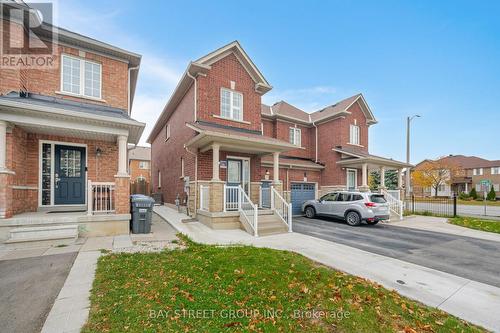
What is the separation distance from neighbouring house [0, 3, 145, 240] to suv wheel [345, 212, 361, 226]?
34.7 ft

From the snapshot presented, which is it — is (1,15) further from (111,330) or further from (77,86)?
(111,330)

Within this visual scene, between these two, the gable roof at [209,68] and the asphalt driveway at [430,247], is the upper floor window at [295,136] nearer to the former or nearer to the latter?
the gable roof at [209,68]

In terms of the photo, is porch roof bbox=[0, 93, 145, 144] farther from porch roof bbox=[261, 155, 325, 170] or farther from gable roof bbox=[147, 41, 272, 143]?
porch roof bbox=[261, 155, 325, 170]

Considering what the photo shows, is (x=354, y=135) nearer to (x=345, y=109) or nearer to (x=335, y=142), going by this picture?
(x=335, y=142)

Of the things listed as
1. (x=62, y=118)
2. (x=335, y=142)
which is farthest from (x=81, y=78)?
(x=335, y=142)

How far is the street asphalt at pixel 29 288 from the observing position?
3027mm

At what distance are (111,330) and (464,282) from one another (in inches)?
267

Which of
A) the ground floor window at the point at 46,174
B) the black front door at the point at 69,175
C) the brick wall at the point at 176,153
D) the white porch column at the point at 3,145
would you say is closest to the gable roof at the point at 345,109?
the brick wall at the point at 176,153

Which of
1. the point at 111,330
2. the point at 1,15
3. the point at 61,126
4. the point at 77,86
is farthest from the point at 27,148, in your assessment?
the point at 111,330

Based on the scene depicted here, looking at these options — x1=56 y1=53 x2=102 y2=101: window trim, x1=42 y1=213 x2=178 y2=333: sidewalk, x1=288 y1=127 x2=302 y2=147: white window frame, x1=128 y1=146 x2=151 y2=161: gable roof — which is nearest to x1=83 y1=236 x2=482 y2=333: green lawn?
x1=42 y1=213 x2=178 y2=333: sidewalk

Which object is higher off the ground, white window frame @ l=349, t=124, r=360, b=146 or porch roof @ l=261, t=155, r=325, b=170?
white window frame @ l=349, t=124, r=360, b=146

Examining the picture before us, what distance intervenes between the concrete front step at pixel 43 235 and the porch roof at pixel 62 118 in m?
3.28

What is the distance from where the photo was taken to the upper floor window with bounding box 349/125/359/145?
1806cm

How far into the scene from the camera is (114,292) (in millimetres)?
3732
